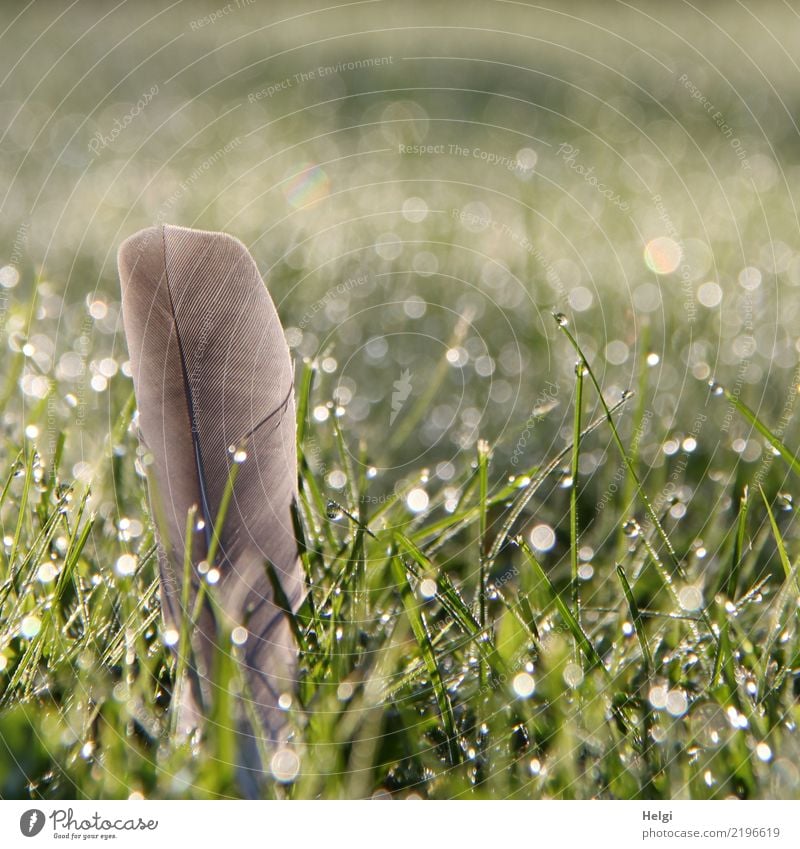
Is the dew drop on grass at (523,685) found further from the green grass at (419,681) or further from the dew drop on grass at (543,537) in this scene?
the dew drop on grass at (543,537)

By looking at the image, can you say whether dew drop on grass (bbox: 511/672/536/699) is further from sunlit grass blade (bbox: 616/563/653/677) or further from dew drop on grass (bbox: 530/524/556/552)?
dew drop on grass (bbox: 530/524/556/552)

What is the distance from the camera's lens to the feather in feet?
1.92

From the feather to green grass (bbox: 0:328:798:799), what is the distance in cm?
3

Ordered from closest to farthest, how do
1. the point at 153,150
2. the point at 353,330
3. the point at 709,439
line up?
the point at 709,439 → the point at 353,330 → the point at 153,150

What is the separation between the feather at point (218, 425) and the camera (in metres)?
0.59

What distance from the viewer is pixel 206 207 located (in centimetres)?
206

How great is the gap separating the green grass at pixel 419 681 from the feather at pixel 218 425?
0.03 m

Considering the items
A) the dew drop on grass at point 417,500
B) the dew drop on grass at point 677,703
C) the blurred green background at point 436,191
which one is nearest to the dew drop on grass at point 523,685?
the dew drop on grass at point 677,703

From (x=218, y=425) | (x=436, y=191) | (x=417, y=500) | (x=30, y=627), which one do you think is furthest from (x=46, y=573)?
(x=436, y=191)

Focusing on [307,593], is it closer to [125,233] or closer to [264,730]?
[264,730]

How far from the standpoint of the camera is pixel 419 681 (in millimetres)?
691

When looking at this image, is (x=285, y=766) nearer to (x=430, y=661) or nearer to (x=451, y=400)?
(x=430, y=661)
